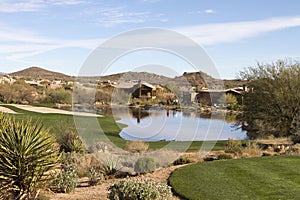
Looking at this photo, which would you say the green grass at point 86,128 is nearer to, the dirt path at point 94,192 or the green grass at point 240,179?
the dirt path at point 94,192

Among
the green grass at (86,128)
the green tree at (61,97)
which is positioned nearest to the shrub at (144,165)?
the green grass at (86,128)

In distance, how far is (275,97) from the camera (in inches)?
966

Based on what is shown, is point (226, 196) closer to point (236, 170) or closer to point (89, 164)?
point (236, 170)

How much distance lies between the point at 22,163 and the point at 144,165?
5.08 m

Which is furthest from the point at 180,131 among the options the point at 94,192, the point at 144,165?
the point at 94,192

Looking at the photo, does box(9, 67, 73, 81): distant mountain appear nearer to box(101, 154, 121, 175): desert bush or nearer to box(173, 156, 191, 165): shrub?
box(173, 156, 191, 165): shrub

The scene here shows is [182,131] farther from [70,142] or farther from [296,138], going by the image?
[70,142]

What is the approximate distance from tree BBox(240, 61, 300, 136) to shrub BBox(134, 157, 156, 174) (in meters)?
12.7

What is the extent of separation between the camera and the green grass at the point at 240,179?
10.7 m

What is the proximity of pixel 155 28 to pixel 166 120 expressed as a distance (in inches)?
733

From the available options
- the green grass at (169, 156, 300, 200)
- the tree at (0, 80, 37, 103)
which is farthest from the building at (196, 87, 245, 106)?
the tree at (0, 80, 37, 103)

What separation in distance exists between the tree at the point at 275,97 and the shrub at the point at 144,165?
41.6 ft

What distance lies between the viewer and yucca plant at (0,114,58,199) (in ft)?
32.7

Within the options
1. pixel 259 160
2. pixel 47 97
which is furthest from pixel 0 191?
pixel 47 97
